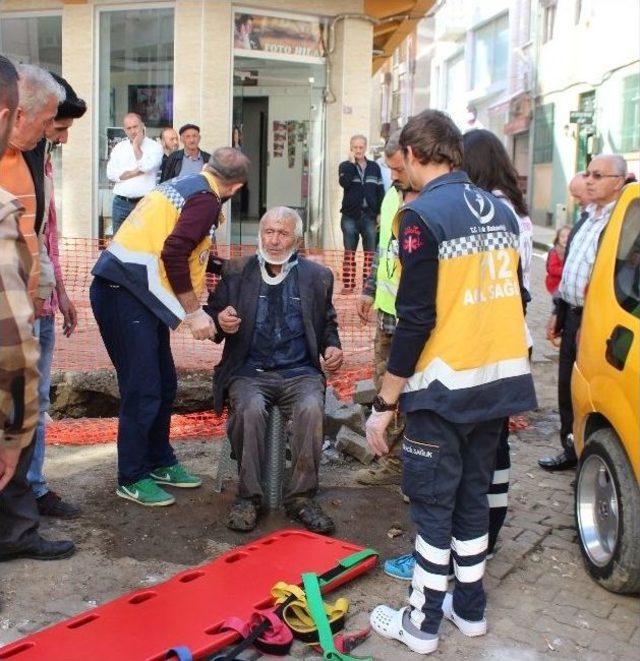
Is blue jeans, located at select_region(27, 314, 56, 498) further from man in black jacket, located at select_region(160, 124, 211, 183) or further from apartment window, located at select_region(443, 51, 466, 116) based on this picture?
apartment window, located at select_region(443, 51, 466, 116)

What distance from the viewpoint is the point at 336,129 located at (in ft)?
42.8

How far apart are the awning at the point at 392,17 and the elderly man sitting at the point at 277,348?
9.05 metres

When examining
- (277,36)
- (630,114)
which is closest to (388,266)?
(277,36)

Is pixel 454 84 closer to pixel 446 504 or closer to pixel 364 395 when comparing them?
pixel 364 395

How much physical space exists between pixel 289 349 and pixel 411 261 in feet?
6.13

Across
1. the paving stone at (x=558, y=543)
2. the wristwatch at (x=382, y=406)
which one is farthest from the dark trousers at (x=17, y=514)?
the paving stone at (x=558, y=543)

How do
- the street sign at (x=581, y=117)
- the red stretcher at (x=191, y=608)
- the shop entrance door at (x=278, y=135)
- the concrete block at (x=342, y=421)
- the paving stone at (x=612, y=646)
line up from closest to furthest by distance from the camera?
the red stretcher at (x=191, y=608) → the paving stone at (x=612, y=646) → the concrete block at (x=342, y=421) → the shop entrance door at (x=278, y=135) → the street sign at (x=581, y=117)

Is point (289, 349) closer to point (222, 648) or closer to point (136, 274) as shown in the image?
point (136, 274)

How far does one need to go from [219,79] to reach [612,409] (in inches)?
371

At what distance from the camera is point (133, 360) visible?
15.5 feet

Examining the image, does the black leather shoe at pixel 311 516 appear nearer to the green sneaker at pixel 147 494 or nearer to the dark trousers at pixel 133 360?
the green sneaker at pixel 147 494

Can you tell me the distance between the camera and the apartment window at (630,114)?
23562 millimetres

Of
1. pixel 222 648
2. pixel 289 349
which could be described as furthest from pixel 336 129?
pixel 222 648

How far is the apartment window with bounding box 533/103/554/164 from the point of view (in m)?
30.8
